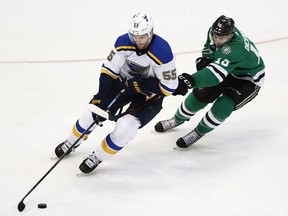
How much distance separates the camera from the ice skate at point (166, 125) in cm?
403

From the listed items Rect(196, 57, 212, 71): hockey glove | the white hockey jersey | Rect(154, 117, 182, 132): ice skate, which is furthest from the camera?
Rect(154, 117, 182, 132): ice skate

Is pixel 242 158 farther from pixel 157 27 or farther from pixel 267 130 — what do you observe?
pixel 157 27

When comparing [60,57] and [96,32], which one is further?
[96,32]

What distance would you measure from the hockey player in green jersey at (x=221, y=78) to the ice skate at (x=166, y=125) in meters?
0.10

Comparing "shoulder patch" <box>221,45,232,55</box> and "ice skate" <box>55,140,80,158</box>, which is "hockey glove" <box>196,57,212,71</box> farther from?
"ice skate" <box>55,140,80,158</box>

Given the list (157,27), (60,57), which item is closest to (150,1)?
(157,27)

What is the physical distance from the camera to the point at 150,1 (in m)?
6.66

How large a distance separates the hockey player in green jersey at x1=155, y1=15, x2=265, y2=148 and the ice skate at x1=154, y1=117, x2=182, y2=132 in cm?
10

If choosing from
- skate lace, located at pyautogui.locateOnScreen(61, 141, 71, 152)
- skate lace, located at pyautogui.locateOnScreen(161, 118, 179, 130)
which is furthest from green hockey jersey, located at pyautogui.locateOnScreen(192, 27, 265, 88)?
skate lace, located at pyautogui.locateOnScreen(61, 141, 71, 152)

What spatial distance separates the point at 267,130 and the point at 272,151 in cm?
39

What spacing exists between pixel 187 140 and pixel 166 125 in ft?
1.16

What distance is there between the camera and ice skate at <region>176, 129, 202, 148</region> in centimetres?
372

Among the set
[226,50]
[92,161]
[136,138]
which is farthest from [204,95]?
[92,161]

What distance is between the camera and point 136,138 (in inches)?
155
